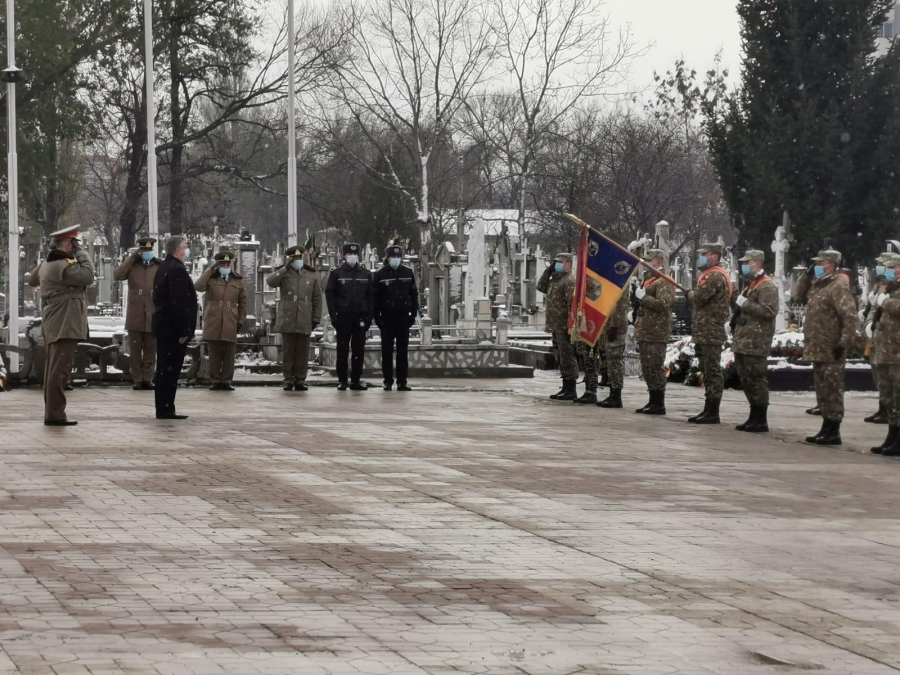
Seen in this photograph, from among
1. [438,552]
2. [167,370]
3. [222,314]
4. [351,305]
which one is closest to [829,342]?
[167,370]

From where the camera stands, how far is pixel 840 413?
46.3ft

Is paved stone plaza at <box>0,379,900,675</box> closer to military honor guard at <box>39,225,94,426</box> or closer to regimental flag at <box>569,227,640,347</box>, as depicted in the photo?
military honor guard at <box>39,225,94,426</box>

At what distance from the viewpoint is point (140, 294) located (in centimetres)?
1848

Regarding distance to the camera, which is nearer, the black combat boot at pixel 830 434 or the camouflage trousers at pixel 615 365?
the black combat boot at pixel 830 434

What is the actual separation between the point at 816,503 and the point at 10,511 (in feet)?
16.9

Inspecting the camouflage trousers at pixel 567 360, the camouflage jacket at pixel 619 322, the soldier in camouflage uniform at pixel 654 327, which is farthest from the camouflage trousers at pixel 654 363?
the camouflage trousers at pixel 567 360

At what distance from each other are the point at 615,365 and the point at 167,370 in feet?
18.3

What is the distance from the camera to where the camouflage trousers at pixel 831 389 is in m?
14.1

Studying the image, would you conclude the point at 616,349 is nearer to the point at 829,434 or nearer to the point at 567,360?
the point at 567,360

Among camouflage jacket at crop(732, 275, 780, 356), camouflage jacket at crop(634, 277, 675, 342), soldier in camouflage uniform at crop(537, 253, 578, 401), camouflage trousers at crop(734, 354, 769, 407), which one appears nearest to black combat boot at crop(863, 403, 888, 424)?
camouflage trousers at crop(734, 354, 769, 407)

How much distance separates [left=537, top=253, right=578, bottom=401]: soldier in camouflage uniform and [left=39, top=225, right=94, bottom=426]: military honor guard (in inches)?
249

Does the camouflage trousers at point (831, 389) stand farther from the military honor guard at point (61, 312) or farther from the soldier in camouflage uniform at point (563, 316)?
the military honor guard at point (61, 312)

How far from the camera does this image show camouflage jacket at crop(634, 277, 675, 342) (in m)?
16.6

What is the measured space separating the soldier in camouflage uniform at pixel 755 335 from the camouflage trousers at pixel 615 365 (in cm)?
273
